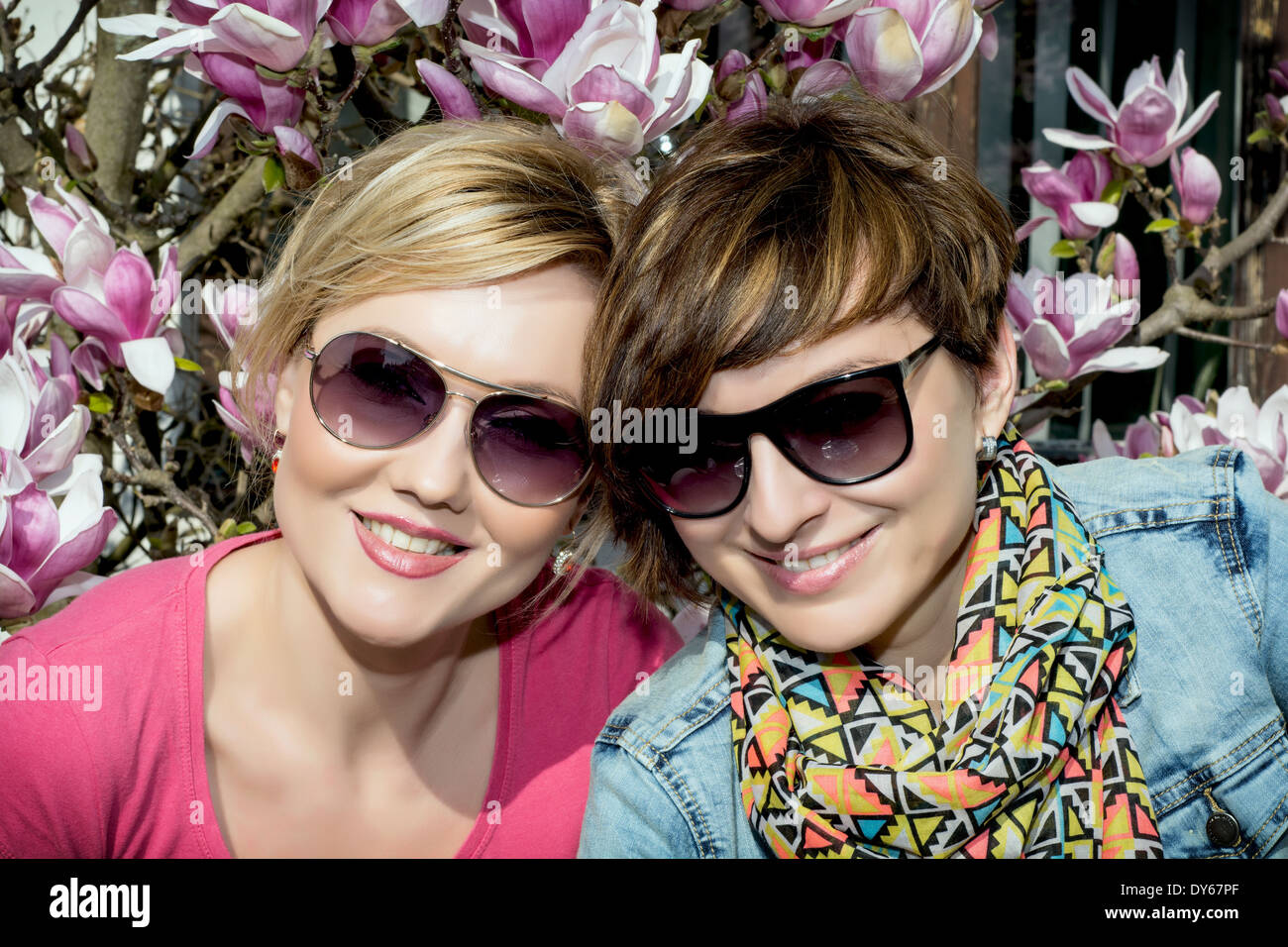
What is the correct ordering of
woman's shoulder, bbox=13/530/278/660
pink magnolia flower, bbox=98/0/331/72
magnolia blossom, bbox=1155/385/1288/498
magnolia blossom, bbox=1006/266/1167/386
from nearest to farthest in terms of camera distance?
1. pink magnolia flower, bbox=98/0/331/72
2. woman's shoulder, bbox=13/530/278/660
3. magnolia blossom, bbox=1006/266/1167/386
4. magnolia blossom, bbox=1155/385/1288/498

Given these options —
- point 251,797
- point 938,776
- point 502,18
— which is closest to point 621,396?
point 502,18

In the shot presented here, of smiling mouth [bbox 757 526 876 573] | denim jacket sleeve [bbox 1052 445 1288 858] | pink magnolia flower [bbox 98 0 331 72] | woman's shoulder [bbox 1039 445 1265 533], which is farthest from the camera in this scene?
woman's shoulder [bbox 1039 445 1265 533]

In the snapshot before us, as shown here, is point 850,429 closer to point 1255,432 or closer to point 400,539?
point 400,539

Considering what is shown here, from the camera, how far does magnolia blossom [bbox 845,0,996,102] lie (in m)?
1.53

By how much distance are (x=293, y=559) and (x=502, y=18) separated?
86cm

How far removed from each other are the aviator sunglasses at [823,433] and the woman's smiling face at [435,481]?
234 millimetres

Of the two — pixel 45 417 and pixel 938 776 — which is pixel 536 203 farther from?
pixel 938 776

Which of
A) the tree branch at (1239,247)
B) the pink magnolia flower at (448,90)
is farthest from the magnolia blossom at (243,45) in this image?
the tree branch at (1239,247)

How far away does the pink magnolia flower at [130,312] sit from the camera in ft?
5.46

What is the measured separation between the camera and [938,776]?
1.49 metres

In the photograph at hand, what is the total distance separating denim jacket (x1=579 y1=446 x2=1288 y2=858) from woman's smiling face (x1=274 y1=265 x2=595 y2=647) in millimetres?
340

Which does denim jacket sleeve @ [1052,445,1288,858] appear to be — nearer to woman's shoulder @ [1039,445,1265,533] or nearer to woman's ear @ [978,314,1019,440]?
woman's shoulder @ [1039,445,1265,533]

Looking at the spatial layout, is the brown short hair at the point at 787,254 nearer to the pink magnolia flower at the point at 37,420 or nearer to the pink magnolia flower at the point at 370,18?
the pink magnolia flower at the point at 370,18

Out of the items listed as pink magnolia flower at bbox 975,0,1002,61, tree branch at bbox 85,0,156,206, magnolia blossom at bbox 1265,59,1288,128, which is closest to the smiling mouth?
pink magnolia flower at bbox 975,0,1002,61
